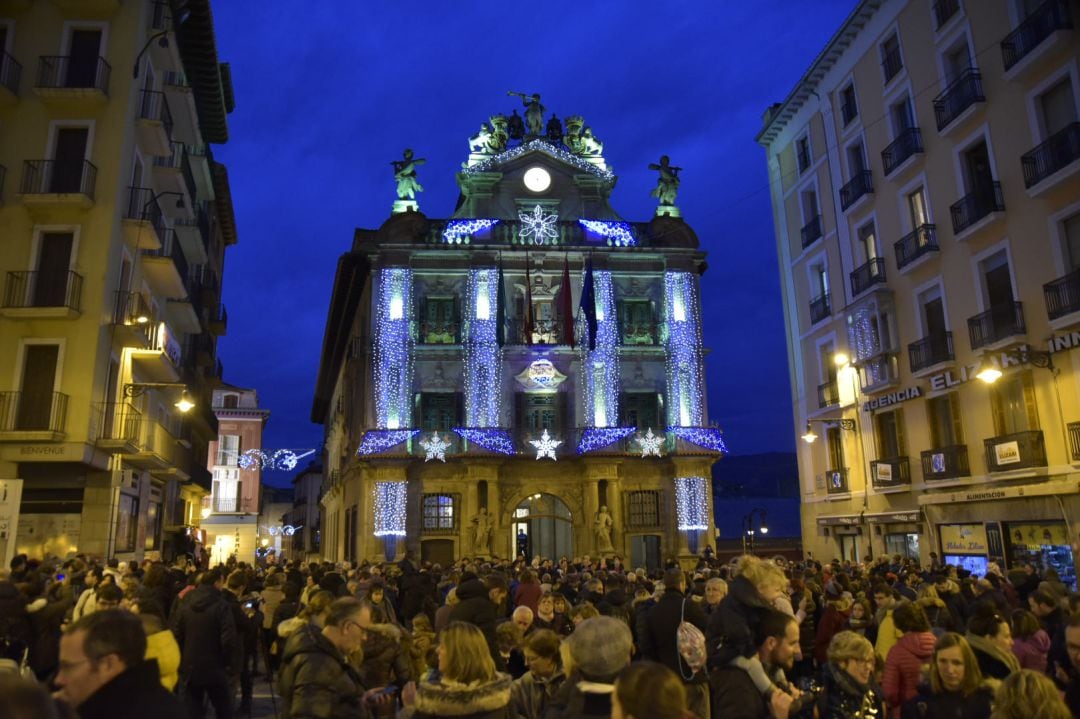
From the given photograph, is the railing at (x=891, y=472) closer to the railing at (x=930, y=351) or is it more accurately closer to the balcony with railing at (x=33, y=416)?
the railing at (x=930, y=351)

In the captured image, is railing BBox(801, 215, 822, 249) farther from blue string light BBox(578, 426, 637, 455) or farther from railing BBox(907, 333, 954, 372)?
blue string light BBox(578, 426, 637, 455)

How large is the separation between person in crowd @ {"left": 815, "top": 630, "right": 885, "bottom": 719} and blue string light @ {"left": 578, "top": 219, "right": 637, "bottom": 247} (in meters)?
33.7

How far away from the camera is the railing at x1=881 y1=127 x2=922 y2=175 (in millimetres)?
25203

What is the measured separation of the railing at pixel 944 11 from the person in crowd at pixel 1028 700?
24.6 m

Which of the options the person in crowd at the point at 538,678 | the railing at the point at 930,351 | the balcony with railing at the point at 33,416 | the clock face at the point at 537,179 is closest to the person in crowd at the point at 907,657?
the person in crowd at the point at 538,678

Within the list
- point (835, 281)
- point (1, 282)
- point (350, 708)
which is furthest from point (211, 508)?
point (350, 708)

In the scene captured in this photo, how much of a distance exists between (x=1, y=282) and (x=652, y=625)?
787 inches

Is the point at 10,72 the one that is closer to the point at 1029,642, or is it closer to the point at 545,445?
the point at 545,445

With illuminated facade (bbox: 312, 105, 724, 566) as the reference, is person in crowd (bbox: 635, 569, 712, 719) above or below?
below

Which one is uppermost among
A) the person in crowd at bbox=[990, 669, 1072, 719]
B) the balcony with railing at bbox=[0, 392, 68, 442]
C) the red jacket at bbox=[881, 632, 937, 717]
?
the balcony with railing at bbox=[0, 392, 68, 442]

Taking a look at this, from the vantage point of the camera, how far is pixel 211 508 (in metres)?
61.6

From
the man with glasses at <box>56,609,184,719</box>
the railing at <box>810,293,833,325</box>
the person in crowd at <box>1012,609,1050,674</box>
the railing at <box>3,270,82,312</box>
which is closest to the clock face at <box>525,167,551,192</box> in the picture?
the railing at <box>810,293,833,325</box>

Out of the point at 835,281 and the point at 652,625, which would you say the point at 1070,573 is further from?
the point at 652,625

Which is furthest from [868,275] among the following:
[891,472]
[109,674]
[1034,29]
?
[109,674]
